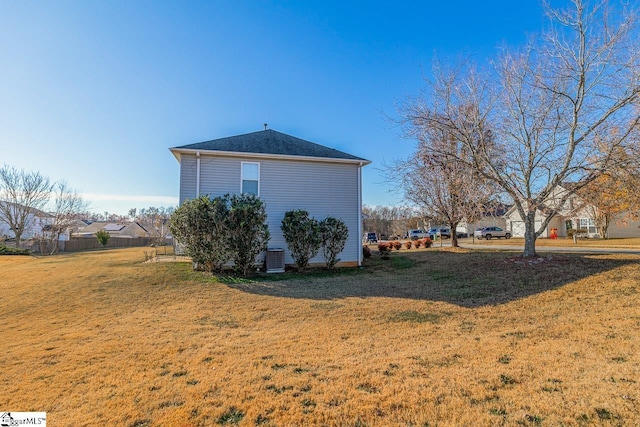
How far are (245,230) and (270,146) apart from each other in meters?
4.02

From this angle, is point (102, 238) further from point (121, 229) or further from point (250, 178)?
point (250, 178)

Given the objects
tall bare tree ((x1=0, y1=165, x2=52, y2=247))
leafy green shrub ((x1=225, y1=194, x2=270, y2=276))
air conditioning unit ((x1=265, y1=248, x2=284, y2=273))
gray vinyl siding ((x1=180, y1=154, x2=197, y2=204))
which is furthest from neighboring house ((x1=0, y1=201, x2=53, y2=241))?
air conditioning unit ((x1=265, y1=248, x2=284, y2=273))

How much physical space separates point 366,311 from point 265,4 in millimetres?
9045

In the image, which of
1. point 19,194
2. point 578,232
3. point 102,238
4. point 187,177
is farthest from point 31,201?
point 578,232

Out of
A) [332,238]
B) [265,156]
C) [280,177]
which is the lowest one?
[332,238]

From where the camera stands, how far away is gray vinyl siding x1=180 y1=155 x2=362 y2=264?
37.7ft

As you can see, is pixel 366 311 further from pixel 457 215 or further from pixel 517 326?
pixel 457 215

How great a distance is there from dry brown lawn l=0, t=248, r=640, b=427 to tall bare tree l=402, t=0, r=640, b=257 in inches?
120

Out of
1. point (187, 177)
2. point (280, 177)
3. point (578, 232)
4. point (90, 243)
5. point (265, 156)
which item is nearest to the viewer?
point (187, 177)

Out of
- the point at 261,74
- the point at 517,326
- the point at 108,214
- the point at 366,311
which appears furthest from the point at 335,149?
the point at 108,214

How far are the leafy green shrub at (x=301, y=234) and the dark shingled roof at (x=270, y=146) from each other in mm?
2519

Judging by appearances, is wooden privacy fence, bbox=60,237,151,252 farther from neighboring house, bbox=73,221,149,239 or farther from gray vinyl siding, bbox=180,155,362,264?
gray vinyl siding, bbox=180,155,362,264

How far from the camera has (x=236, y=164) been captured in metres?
11.7

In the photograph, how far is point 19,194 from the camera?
91.7 feet
